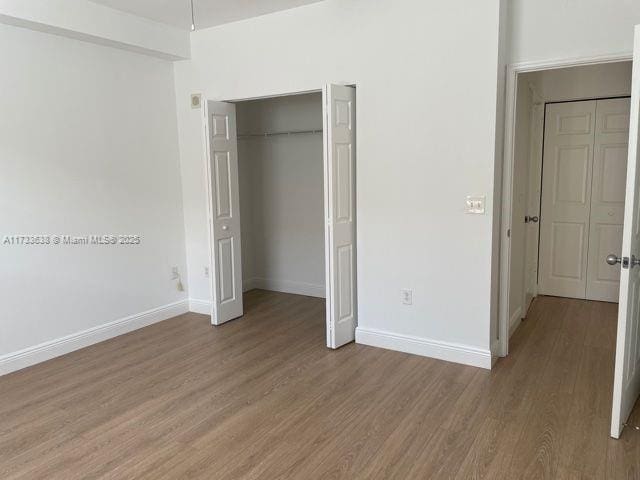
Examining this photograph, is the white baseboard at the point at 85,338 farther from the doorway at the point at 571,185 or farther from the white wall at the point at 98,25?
the doorway at the point at 571,185

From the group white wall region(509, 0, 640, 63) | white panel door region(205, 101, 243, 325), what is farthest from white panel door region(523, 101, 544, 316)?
white panel door region(205, 101, 243, 325)

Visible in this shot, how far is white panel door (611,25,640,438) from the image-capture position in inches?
92.6

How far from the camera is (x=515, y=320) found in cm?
431

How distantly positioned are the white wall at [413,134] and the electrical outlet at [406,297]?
37 millimetres

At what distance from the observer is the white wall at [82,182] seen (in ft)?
11.8

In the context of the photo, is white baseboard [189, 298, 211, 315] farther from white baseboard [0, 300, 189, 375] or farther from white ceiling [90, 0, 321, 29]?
white ceiling [90, 0, 321, 29]

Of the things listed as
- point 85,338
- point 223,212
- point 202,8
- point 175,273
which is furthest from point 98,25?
point 85,338

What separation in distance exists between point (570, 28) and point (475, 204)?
126 cm

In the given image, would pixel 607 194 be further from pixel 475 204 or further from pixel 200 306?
pixel 200 306

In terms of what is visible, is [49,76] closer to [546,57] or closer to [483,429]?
[546,57]

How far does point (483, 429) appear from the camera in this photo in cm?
272

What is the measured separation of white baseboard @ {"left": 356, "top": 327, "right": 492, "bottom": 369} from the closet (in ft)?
7.52

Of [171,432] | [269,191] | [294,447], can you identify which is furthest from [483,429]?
[269,191]

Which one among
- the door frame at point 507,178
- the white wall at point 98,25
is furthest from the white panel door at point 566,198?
the white wall at point 98,25
